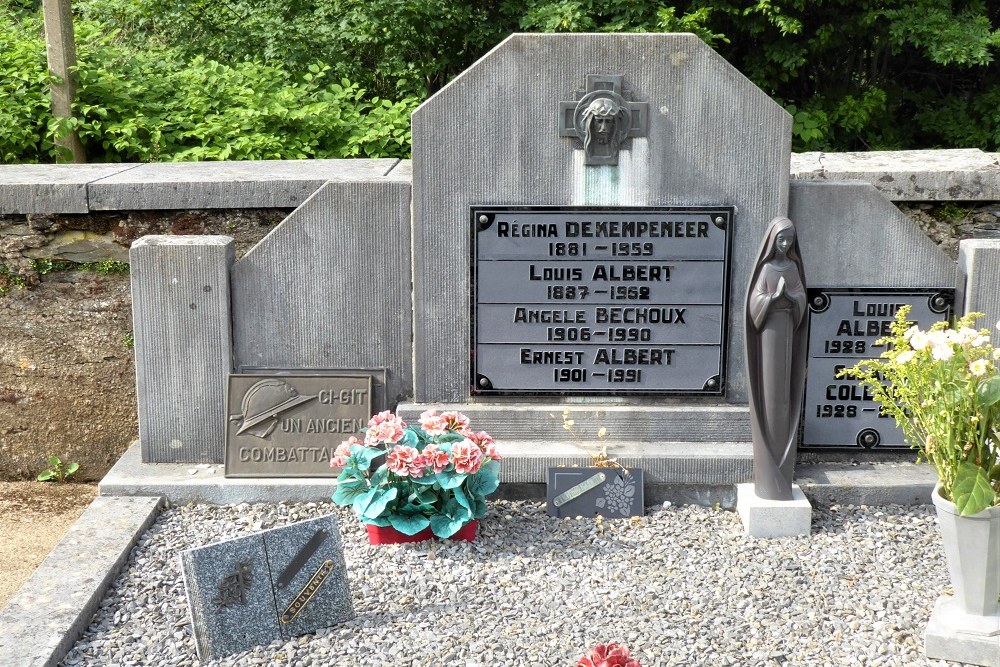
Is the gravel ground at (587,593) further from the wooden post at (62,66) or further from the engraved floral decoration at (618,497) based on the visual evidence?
the wooden post at (62,66)

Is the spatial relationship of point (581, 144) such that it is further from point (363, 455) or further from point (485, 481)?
point (363, 455)

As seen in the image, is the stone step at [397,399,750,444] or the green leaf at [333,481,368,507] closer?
the green leaf at [333,481,368,507]

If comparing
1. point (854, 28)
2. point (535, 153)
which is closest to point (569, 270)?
point (535, 153)

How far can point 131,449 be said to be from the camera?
16.8 ft

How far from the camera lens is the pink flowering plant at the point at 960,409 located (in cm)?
344

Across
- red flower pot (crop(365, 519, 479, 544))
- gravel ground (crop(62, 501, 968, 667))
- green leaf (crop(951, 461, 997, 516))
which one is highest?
green leaf (crop(951, 461, 997, 516))

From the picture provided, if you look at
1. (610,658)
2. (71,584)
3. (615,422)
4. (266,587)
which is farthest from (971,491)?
(71,584)

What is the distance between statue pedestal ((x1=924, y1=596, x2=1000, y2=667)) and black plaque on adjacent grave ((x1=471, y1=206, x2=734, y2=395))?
1.59 meters

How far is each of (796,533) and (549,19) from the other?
513 cm

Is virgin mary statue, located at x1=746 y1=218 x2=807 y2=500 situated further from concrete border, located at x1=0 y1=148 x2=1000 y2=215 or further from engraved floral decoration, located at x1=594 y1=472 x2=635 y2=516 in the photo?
concrete border, located at x1=0 y1=148 x2=1000 y2=215

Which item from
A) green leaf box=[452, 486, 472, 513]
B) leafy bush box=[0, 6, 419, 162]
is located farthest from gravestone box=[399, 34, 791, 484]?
leafy bush box=[0, 6, 419, 162]

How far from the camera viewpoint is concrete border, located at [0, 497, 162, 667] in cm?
352

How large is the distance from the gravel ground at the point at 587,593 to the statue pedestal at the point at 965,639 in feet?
0.25

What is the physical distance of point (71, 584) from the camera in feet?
12.8
